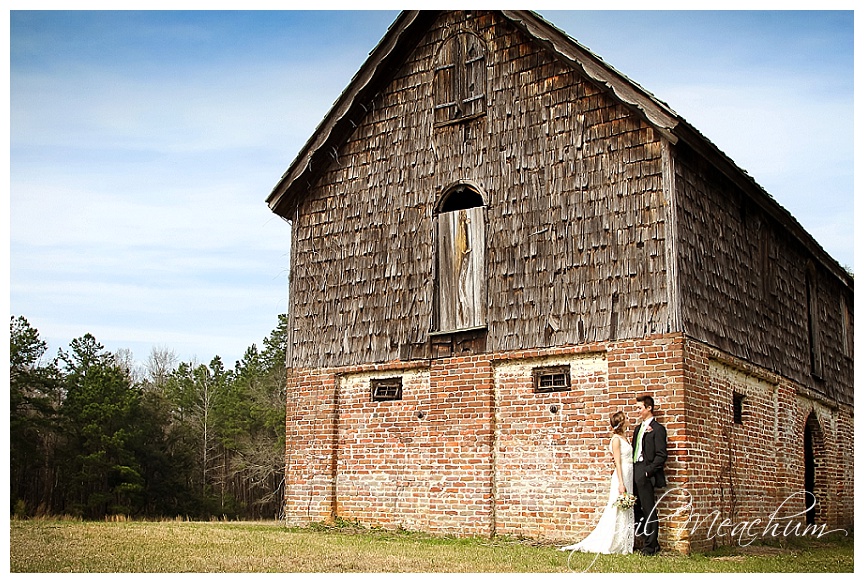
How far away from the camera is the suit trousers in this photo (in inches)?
487

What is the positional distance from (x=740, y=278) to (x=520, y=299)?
388cm

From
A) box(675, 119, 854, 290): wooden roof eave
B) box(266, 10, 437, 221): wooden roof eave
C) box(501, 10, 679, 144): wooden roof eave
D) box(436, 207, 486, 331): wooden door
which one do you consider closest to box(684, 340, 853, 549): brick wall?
box(675, 119, 854, 290): wooden roof eave

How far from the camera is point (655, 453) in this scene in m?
12.5

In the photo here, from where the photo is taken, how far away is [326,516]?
15.6 meters

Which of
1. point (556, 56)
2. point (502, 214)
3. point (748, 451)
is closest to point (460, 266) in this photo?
point (502, 214)

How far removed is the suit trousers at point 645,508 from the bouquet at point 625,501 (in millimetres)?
134

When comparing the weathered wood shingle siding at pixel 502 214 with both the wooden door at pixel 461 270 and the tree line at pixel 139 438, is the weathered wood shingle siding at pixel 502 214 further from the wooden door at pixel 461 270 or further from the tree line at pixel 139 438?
the tree line at pixel 139 438

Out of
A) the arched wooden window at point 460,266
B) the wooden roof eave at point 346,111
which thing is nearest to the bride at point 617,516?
the arched wooden window at point 460,266

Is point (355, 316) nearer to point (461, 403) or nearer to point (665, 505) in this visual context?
point (461, 403)

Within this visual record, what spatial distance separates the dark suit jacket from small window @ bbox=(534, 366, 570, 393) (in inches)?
63.6

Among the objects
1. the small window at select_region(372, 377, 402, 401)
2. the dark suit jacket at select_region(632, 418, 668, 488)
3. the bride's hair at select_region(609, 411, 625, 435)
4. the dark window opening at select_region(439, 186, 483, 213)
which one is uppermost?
the dark window opening at select_region(439, 186, 483, 213)

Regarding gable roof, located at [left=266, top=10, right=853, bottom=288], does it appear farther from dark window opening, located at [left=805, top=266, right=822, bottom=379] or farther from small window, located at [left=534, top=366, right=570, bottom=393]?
small window, located at [left=534, top=366, right=570, bottom=393]

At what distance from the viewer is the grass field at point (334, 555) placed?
1044 centimetres

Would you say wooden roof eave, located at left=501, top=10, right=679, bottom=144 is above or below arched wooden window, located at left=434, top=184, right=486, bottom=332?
above
